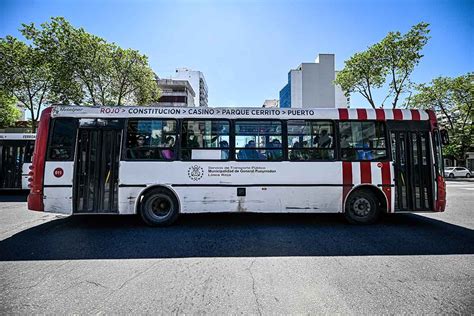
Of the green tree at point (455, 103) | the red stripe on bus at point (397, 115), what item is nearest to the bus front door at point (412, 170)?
the red stripe on bus at point (397, 115)

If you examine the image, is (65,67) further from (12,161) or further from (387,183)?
(387,183)

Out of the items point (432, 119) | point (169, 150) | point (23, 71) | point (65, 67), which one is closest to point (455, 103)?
point (432, 119)

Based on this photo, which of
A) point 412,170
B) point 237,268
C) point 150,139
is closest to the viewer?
point 237,268

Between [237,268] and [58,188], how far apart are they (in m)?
4.99

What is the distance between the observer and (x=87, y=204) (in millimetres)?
6008

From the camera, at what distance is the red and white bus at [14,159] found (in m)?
11.6

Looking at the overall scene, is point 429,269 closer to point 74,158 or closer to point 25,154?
point 74,158

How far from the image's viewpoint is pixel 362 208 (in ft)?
20.8

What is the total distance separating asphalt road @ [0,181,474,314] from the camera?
289 centimetres

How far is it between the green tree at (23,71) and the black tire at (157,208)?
1911 centimetres

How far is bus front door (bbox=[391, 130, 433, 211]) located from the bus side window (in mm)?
8411

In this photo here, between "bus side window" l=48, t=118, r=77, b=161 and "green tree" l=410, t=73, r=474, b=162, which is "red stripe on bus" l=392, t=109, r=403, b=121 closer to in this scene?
"bus side window" l=48, t=118, r=77, b=161

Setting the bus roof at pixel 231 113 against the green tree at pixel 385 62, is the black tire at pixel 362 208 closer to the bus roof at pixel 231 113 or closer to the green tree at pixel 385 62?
the bus roof at pixel 231 113

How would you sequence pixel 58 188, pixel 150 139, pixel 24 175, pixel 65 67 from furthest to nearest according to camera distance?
pixel 65 67
pixel 24 175
pixel 150 139
pixel 58 188
